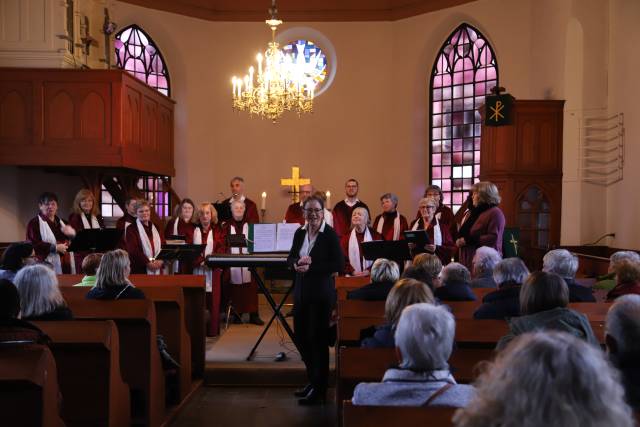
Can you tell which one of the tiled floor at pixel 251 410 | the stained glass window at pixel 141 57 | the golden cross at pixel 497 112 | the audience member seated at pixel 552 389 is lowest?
the tiled floor at pixel 251 410

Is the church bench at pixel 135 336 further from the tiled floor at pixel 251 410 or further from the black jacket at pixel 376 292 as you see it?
the black jacket at pixel 376 292

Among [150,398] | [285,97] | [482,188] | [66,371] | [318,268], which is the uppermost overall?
[285,97]

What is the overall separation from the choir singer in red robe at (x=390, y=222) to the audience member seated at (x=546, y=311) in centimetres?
644

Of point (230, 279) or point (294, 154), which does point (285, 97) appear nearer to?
point (230, 279)

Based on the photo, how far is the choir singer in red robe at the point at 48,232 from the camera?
29.4ft

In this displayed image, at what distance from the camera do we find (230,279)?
9.76 meters

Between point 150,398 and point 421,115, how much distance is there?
12.0 m

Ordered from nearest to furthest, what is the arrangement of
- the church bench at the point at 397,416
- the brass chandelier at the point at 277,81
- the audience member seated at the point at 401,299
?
1. the church bench at the point at 397,416
2. the audience member seated at the point at 401,299
3. the brass chandelier at the point at 277,81

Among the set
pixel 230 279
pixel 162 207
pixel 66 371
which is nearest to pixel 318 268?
pixel 66 371

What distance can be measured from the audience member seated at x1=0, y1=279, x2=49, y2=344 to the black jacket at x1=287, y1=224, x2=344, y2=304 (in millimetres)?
2586

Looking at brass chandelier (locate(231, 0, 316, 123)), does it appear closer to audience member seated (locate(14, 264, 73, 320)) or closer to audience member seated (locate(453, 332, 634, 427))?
audience member seated (locate(14, 264, 73, 320))

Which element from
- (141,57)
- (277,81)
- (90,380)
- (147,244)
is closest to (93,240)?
(147,244)

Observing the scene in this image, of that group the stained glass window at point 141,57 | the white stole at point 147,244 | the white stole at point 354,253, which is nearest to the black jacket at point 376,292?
the white stole at point 354,253

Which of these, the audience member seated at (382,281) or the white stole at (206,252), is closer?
the audience member seated at (382,281)
